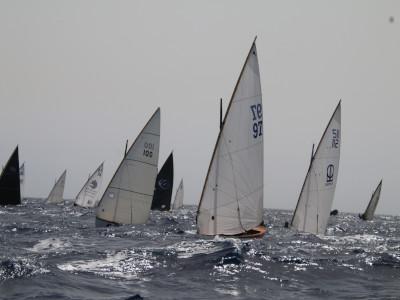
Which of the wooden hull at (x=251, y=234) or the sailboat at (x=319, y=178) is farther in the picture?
the sailboat at (x=319, y=178)

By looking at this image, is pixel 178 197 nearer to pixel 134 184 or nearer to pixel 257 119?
pixel 134 184

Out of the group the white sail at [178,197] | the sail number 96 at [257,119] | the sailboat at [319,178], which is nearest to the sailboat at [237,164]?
the sail number 96 at [257,119]

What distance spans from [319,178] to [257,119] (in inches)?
442

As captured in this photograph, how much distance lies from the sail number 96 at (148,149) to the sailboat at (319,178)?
9894 millimetres

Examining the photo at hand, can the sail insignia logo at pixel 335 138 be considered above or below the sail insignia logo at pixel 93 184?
above

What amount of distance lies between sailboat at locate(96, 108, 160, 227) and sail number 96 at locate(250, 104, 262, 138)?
423 inches

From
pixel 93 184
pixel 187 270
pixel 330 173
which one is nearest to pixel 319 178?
pixel 330 173

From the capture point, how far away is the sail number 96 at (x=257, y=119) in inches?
998

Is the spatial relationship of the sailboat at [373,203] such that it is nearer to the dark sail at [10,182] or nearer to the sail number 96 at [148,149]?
the dark sail at [10,182]

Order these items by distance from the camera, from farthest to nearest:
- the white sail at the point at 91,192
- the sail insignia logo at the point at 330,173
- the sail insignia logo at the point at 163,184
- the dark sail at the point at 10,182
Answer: the white sail at the point at 91,192 < the sail insignia logo at the point at 163,184 < the dark sail at the point at 10,182 < the sail insignia logo at the point at 330,173

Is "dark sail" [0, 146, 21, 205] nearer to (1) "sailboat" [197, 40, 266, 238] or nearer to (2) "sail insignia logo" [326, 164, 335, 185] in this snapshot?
(2) "sail insignia logo" [326, 164, 335, 185]

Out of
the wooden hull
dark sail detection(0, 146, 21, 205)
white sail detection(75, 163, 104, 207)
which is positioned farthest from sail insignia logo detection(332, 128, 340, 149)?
white sail detection(75, 163, 104, 207)

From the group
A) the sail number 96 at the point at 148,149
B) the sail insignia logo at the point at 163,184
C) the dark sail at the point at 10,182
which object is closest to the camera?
the sail number 96 at the point at 148,149

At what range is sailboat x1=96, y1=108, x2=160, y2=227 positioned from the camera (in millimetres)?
33625
